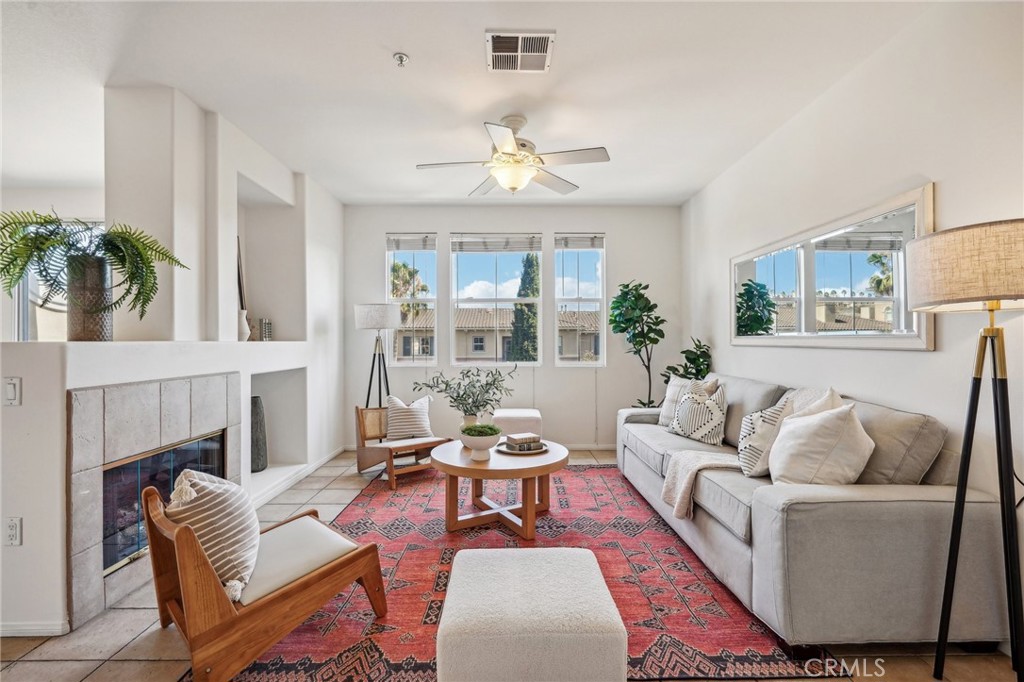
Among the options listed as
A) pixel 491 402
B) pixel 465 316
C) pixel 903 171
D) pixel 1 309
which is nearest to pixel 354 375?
pixel 465 316

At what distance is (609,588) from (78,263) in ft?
10.3

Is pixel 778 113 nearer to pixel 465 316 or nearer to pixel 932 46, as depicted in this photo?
pixel 932 46

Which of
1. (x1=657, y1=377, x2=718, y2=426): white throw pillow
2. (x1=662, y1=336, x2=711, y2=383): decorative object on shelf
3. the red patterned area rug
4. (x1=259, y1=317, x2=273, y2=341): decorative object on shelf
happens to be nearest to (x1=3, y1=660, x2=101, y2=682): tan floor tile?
the red patterned area rug

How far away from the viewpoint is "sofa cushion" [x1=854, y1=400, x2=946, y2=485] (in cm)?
206

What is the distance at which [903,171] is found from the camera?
2.35m

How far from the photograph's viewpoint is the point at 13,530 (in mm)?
2053

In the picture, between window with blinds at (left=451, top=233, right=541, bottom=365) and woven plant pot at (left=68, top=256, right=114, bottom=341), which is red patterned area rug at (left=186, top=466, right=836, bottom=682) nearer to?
woven plant pot at (left=68, top=256, right=114, bottom=341)

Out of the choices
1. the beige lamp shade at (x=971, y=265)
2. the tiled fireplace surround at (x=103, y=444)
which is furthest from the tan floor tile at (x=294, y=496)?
the beige lamp shade at (x=971, y=265)

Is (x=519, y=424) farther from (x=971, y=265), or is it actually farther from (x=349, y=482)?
(x=971, y=265)

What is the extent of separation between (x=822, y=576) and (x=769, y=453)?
29.2 inches

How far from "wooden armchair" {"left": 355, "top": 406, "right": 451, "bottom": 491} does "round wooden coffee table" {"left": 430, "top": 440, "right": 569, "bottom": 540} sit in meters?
0.84

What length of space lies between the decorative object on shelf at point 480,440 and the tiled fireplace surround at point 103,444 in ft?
5.52

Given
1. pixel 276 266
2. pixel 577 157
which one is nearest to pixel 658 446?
pixel 577 157

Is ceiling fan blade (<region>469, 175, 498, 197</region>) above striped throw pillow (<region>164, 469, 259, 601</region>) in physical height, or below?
above
